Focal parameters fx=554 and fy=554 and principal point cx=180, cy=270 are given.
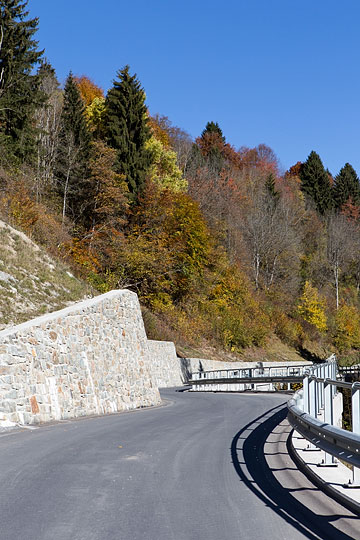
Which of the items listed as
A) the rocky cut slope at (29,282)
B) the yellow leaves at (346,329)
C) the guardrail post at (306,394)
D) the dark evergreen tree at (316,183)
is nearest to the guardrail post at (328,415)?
the guardrail post at (306,394)

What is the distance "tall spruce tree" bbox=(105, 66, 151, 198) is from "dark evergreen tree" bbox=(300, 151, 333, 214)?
186ft

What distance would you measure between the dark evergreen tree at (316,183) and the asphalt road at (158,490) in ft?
316

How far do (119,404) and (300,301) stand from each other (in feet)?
181

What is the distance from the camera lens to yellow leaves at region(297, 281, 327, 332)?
69.8 m

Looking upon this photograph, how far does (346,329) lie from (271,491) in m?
69.8

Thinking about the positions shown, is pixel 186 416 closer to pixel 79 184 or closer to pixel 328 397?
pixel 328 397

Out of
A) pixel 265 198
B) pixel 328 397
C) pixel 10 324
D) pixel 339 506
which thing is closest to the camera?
pixel 339 506

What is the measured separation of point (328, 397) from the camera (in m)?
8.48

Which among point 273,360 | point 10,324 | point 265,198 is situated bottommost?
point 273,360

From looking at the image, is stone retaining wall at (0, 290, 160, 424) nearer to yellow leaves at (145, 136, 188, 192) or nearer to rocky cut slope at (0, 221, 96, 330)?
rocky cut slope at (0, 221, 96, 330)

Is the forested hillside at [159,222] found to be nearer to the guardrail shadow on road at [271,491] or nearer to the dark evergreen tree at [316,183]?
the dark evergreen tree at [316,183]

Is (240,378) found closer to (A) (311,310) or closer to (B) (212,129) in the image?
(A) (311,310)

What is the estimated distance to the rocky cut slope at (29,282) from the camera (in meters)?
22.4

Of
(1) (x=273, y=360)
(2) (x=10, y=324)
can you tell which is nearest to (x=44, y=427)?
(2) (x=10, y=324)
